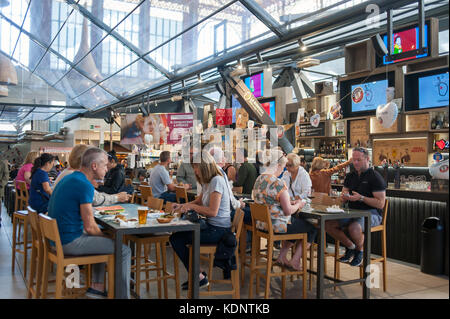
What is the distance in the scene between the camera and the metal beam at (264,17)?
7.20 metres

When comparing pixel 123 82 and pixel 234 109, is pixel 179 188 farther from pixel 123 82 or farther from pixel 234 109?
pixel 123 82

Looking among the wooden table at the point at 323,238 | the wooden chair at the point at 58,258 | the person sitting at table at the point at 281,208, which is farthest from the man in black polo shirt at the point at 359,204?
the wooden chair at the point at 58,258

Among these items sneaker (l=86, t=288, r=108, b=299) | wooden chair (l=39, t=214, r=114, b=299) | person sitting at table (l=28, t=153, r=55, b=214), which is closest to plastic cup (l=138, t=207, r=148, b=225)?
wooden chair (l=39, t=214, r=114, b=299)

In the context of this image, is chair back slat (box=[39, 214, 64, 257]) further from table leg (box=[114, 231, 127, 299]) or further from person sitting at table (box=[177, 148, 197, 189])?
person sitting at table (box=[177, 148, 197, 189])

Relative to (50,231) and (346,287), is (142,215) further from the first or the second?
(346,287)

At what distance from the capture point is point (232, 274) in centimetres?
376

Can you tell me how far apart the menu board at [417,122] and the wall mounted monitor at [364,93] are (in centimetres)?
62

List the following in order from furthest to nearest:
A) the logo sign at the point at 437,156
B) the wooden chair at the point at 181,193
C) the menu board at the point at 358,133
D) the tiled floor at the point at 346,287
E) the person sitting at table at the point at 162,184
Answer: the menu board at the point at 358,133 → the logo sign at the point at 437,156 → the person sitting at table at the point at 162,184 → the wooden chair at the point at 181,193 → the tiled floor at the point at 346,287

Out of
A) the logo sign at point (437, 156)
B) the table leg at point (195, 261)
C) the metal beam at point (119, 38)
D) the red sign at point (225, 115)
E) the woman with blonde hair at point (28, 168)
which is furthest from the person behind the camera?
the red sign at point (225, 115)

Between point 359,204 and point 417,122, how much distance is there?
3148 mm

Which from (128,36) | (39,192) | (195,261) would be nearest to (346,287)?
(195,261)

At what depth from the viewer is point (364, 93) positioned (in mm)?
7961

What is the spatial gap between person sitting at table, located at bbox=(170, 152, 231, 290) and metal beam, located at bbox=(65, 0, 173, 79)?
7770 millimetres

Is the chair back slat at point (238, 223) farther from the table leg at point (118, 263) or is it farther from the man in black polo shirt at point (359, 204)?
the man in black polo shirt at point (359, 204)
